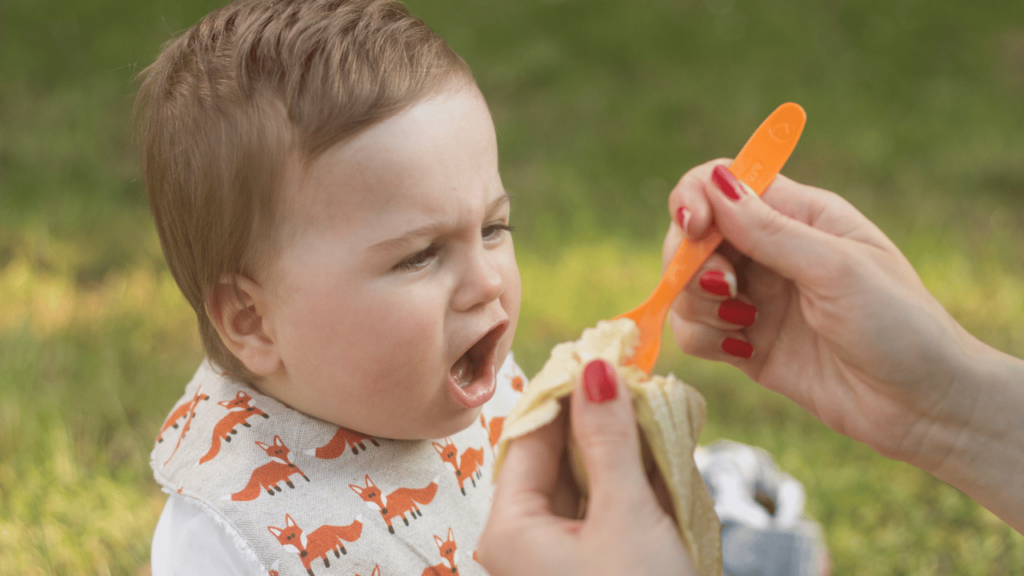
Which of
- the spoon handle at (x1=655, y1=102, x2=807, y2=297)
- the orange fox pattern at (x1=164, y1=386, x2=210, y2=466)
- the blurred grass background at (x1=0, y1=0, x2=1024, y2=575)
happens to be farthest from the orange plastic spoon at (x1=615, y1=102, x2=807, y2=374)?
the blurred grass background at (x1=0, y1=0, x2=1024, y2=575)

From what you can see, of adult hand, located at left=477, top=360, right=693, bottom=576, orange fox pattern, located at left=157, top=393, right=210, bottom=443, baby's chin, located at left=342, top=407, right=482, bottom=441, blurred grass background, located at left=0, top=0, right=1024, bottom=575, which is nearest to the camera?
adult hand, located at left=477, top=360, right=693, bottom=576

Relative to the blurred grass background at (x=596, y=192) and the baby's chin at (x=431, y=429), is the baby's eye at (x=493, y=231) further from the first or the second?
the blurred grass background at (x=596, y=192)

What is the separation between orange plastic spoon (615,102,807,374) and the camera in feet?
3.91

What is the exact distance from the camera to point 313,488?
1213 mm

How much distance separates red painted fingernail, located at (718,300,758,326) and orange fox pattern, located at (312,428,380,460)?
62 centimetres

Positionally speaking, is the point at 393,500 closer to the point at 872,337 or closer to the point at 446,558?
the point at 446,558

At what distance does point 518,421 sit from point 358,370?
25cm

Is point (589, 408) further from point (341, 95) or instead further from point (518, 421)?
point (341, 95)

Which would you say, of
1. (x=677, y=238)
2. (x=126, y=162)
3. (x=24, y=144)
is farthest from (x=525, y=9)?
(x=677, y=238)

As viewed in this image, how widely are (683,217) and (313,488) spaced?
0.69m

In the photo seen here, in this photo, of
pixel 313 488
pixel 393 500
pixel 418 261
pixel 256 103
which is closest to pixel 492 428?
pixel 393 500

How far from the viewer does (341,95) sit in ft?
3.53

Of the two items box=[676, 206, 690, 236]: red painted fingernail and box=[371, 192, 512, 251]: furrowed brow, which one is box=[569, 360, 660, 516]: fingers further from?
box=[676, 206, 690, 236]: red painted fingernail

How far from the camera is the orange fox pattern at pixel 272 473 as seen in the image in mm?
1164
